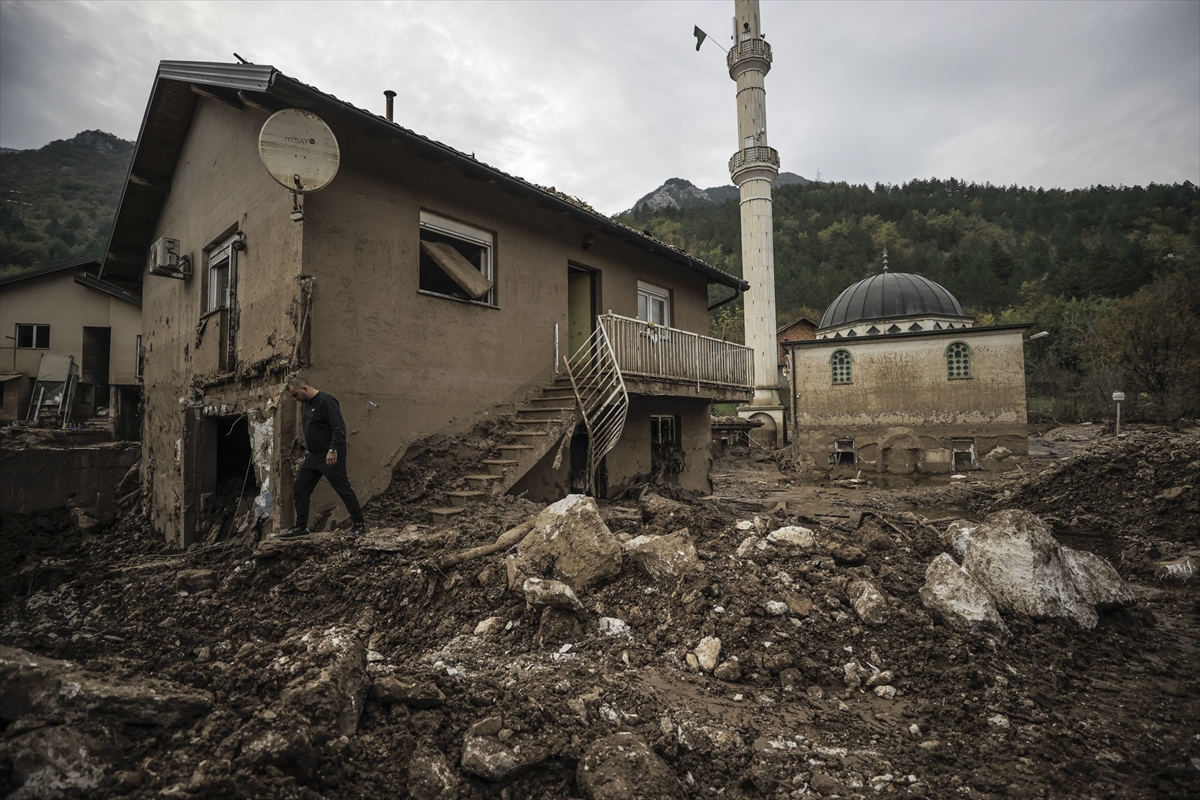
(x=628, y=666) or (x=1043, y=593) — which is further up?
(x=1043, y=593)

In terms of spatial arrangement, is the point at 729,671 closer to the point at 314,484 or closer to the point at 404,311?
the point at 314,484

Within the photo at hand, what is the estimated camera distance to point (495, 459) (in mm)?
8492

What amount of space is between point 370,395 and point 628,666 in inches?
196

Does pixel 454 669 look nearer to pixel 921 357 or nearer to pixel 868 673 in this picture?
pixel 868 673

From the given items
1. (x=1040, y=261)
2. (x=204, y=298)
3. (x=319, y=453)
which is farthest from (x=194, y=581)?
(x=1040, y=261)

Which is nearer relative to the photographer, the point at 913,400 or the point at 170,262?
the point at 170,262

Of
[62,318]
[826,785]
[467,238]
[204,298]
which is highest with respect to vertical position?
[62,318]

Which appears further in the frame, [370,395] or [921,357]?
[921,357]

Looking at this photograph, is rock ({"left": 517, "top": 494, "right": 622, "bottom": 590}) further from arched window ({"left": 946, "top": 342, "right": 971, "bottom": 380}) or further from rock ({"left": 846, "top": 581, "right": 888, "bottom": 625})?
arched window ({"left": 946, "top": 342, "right": 971, "bottom": 380})

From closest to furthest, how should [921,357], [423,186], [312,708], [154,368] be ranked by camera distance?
[312,708] → [423,186] → [154,368] → [921,357]

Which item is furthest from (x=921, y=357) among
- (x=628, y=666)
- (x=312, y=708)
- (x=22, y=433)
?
(x=22, y=433)

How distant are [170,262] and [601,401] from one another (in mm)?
7968

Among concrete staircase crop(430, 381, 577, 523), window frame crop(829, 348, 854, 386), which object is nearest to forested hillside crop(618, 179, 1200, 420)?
window frame crop(829, 348, 854, 386)

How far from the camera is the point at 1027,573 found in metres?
4.85
